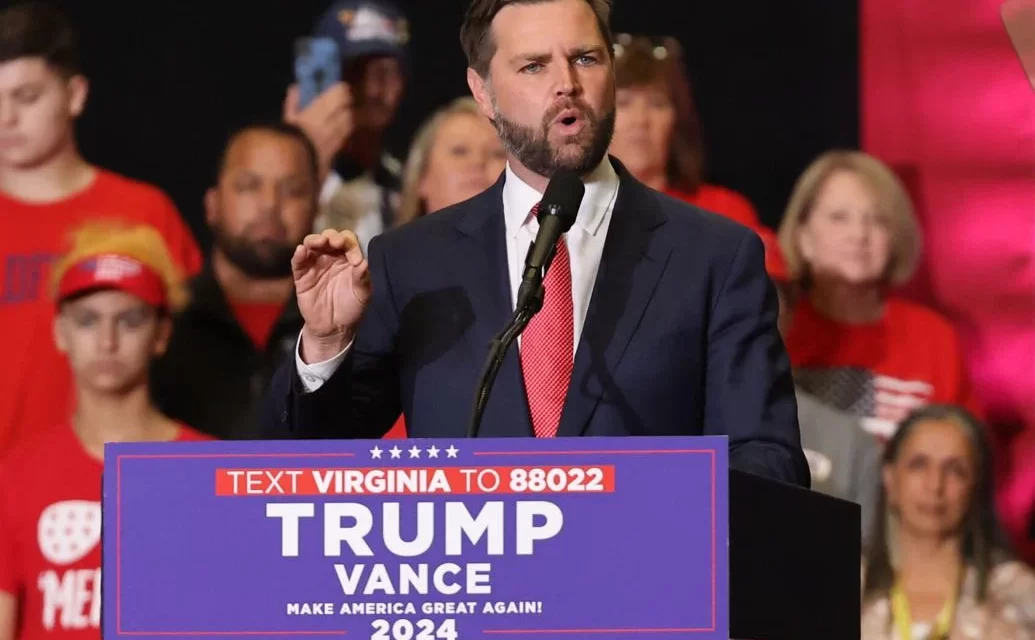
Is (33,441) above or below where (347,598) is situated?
above

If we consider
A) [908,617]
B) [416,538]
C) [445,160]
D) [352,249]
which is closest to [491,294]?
[352,249]

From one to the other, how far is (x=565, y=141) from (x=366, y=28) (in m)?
2.12

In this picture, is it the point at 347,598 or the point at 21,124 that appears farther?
the point at 21,124

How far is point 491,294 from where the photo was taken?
206 centimetres

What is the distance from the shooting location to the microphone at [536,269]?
1.71 metres

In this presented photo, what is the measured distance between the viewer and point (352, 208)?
4051 mm

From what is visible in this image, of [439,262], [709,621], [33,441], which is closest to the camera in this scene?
[709,621]

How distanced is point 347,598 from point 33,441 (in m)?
2.61

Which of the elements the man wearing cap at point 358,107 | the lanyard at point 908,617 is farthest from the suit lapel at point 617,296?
the lanyard at point 908,617

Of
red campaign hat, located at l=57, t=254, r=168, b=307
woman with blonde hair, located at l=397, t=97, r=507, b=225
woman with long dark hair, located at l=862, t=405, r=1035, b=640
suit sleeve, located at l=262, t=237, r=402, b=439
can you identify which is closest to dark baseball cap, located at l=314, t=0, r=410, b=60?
woman with blonde hair, located at l=397, t=97, r=507, b=225

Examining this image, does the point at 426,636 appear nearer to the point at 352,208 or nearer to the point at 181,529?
the point at 181,529

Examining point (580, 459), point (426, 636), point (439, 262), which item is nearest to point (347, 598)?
point (426, 636)

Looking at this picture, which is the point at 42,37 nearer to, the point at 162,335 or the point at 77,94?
the point at 77,94

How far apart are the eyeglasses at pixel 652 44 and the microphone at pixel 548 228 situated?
227cm
